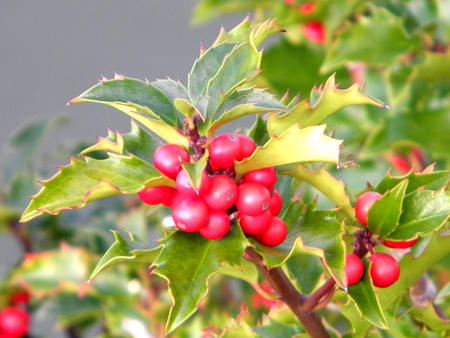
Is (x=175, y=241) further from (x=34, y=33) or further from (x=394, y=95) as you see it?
(x=34, y=33)

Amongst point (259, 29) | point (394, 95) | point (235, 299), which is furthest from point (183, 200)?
point (235, 299)

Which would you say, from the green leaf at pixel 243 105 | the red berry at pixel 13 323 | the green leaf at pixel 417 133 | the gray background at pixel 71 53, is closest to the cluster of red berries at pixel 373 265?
the green leaf at pixel 243 105

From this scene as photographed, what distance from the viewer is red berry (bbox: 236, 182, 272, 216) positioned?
35 cm

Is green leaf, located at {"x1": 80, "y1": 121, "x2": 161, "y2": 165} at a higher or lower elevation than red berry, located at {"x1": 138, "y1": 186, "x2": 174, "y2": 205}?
higher

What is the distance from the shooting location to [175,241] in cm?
38

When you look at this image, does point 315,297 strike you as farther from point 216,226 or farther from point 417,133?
point 417,133

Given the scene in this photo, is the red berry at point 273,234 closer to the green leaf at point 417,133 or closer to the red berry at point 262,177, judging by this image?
the red berry at point 262,177

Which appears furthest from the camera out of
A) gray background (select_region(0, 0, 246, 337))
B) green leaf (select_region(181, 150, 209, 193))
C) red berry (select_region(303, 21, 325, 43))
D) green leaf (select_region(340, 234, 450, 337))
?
gray background (select_region(0, 0, 246, 337))

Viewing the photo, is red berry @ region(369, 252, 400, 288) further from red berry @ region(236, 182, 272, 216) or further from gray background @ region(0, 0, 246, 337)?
gray background @ region(0, 0, 246, 337)

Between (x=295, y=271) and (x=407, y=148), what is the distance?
700 mm

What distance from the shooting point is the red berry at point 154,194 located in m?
0.38

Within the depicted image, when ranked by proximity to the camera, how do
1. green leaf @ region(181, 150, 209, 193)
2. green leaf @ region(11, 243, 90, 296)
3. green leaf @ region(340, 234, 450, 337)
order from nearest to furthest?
green leaf @ region(181, 150, 209, 193) → green leaf @ region(340, 234, 450, 337) → green leaf @ region(11, 243, 90, 296)

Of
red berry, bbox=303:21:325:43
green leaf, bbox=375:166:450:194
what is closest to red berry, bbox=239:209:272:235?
green leaf, bbox=375:166:450:194

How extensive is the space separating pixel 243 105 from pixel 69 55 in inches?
79.7
